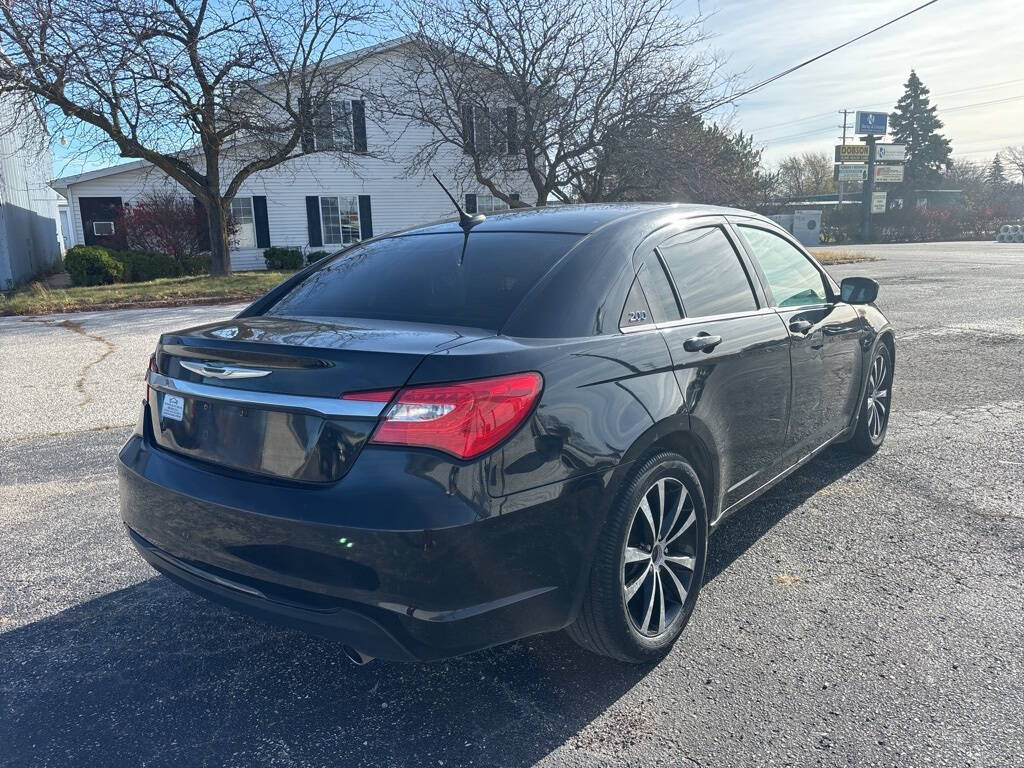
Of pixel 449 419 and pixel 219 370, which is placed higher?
pixel 219 370

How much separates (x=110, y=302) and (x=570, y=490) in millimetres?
15227

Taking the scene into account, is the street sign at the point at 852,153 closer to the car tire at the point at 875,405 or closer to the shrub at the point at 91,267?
the shrub at the point at 91,267

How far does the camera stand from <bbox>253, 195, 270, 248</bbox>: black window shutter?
2522 centimetres

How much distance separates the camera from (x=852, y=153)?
55625mm

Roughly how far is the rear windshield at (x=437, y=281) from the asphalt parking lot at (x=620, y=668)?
128 centimetres

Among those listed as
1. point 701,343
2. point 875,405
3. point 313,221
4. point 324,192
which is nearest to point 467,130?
point 324,192

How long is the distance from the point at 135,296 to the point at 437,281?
48.9ft

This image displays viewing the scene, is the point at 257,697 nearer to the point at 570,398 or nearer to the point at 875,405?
the point at 570,398

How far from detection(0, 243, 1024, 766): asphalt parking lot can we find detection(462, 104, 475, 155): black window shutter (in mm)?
18961

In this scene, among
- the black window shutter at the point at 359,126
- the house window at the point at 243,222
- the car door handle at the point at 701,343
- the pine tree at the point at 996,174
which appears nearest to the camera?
the car door handle at the point at 701,343

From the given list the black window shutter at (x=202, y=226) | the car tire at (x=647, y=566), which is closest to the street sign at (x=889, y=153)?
the black window shutter at (x=202, y=226)

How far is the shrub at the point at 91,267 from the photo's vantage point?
19.6 meters

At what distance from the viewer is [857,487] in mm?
4406

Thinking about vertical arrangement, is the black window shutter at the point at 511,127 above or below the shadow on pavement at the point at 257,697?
above
